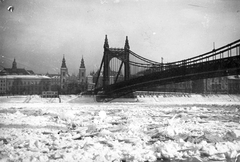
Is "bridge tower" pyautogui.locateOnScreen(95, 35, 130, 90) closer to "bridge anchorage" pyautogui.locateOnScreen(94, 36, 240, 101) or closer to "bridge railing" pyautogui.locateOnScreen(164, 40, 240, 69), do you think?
"bridge anchorage" pyautogui.locateOnScreen(94, 36, 240, 101)

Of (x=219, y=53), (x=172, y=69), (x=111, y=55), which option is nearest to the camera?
(x=219, y=53)

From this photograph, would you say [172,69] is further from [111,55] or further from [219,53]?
[111,55]

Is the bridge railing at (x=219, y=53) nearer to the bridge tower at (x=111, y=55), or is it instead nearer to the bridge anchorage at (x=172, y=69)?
the bridge anchorage at (x=172, y=69)

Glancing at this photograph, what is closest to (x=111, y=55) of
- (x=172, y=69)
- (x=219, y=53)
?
(x=172, y=69)

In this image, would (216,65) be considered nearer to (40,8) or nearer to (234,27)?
(234,27)

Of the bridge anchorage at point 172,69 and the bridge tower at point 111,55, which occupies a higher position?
the bridge tower at point 111,55

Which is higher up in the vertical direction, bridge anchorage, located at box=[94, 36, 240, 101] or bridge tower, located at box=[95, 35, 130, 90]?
bridge tower, located at box=[95, 35, 130, 90]

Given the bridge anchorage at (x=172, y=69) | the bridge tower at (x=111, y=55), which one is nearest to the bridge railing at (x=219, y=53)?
the bridge anchorage at (x=172, y=69)

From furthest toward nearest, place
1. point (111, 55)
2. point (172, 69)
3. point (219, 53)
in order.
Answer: point (111, 55), point (172, 69), point (219, 53)

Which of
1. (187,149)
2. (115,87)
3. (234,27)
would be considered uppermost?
(234,27)

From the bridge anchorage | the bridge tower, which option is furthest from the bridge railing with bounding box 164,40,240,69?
the bridge tower

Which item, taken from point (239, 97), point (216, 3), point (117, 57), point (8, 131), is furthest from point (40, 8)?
point (239, 97)
